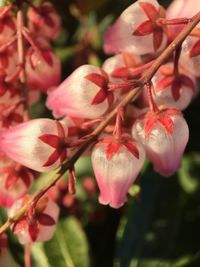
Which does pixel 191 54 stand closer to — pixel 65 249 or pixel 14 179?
pixel 14 179

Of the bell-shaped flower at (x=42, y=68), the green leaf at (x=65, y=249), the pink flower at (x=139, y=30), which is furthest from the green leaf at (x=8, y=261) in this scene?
the pink flower at (x=139, y=30)

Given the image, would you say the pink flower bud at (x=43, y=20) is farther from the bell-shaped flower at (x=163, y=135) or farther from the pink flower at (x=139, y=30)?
the bell-shaped flower at (x=163, y=135)

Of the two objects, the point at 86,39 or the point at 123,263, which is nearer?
the point at 123,263

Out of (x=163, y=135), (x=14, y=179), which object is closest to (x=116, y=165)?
(x=163, y=135)

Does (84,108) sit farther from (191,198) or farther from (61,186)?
(191,198)

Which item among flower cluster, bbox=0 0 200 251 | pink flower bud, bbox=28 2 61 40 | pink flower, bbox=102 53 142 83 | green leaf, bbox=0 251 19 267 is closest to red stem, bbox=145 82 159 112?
flower cluster, bbox=0 0 200 251

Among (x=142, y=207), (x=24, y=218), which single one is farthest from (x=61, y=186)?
(x=24, y=218)
